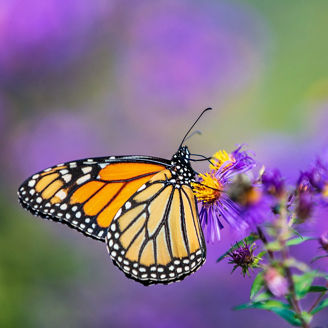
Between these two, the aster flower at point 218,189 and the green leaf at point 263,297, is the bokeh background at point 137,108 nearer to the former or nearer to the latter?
the aster flower at point 218,189

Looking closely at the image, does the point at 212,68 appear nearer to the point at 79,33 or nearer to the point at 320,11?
the point at 79,33

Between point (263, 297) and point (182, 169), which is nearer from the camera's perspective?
point (263, 297)

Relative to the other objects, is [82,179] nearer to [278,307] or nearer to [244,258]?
[244,258]

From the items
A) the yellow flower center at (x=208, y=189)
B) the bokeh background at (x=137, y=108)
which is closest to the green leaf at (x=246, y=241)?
the yellow flower center at (x=208, y=189)

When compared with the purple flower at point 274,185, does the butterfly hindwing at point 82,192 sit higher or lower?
higher

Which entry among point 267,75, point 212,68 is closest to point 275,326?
point 212,68

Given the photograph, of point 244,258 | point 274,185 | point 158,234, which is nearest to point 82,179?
point 158,234

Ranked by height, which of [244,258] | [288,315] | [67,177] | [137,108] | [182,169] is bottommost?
[288,315]

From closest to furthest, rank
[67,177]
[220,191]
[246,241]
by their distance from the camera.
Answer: [246,241]
[220,191]
[67,177]

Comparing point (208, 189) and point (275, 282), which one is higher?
point (208, 189)
